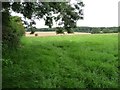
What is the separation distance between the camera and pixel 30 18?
10.6 metres

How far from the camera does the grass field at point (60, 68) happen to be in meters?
9.56

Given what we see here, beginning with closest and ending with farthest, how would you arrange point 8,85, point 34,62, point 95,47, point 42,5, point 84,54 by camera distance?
point 8,85, point 42,5, point 34,62, point 84,54, point 95,47

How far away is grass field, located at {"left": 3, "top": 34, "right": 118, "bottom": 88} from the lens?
9.56 metres

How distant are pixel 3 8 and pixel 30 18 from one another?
0.99m

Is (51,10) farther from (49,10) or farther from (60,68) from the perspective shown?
(60,68)

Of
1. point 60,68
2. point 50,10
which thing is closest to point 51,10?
point 50,10

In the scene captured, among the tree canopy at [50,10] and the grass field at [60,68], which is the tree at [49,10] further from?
the grass field at [60,68]

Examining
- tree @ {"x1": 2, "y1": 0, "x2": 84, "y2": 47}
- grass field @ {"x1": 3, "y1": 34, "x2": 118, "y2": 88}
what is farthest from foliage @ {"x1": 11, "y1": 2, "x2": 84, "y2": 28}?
grass field @ {"x1": 3, "y1": 34, "x2": 118, "y2": 88}

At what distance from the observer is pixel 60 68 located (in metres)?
11.3

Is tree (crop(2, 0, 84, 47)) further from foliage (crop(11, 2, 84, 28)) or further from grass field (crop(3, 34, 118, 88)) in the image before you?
grass field (crop(3, 34, 118, 88))

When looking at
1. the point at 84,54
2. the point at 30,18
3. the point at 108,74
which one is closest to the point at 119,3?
the point at 84,54

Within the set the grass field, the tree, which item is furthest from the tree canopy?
the grass field

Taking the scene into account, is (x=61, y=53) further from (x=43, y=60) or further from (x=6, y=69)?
(x=6, y=69)

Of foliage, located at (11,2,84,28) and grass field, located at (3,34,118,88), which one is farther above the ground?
foliage, located at (11,2,84,28)
